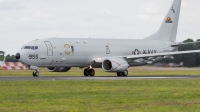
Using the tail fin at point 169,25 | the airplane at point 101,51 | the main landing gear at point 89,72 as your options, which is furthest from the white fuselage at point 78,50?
the tail fin at point 169,25

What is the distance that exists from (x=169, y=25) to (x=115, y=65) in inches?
582

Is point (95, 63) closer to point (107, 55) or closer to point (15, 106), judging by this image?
point (107, 55)

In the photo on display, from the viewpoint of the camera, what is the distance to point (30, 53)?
172 feet

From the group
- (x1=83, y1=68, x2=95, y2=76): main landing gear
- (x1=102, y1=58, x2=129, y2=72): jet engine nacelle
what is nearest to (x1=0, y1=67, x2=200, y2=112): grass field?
(x1=102, y1=58, x2=129, y2=72): jet engine nacelle

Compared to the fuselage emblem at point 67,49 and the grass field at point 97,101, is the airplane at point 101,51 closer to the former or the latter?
the fuselage emblem at point 67,49

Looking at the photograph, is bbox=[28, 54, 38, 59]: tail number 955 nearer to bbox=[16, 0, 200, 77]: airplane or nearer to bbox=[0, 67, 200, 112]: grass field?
bbox=[16, 0, 200, 77]: airplane

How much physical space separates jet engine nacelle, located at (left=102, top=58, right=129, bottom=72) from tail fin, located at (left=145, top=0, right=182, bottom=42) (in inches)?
436

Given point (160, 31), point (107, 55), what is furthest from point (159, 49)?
point (107, 55)

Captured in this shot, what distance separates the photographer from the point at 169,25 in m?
67.5

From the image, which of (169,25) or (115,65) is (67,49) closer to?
A: (115,65)

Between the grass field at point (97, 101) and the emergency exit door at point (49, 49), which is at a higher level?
the emergency exit door at point (49, 49)

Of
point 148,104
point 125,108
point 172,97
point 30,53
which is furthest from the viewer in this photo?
point 30,53

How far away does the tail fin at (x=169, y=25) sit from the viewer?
6700cm

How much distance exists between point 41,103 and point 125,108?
3.83m
